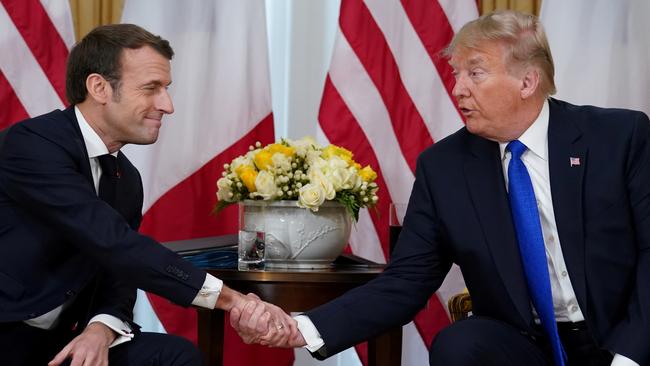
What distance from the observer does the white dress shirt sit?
2.62m

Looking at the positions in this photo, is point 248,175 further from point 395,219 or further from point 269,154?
point 395,219

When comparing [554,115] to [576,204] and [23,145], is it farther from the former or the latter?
[23,145]

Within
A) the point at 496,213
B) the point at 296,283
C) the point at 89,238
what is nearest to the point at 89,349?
the point at 89,238

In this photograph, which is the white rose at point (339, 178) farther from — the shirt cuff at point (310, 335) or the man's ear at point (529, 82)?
the man's ear at point (529, 82)

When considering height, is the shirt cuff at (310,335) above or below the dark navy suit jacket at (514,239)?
below

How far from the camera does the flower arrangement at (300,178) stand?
120 inches

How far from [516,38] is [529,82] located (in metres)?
0.13

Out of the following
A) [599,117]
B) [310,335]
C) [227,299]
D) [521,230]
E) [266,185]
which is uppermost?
[599,117]

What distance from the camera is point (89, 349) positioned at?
98.4 inches

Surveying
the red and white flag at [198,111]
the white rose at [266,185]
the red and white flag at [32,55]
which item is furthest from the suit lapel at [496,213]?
the red and white flag at [32,55]

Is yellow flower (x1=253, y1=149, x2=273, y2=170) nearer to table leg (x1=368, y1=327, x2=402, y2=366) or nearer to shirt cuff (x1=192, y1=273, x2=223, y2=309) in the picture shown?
shirt cuff (x1=192, y1=273, x2=223, y2=309)

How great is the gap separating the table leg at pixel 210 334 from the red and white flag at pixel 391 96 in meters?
1.15

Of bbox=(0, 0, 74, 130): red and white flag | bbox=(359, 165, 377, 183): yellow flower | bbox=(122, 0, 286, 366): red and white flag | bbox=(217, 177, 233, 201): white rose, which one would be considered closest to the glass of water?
bbox=(217, 177, 233, 201): white rose

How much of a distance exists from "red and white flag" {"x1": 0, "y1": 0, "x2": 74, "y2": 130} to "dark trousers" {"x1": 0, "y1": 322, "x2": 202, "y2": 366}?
Result: 5.06 ft
